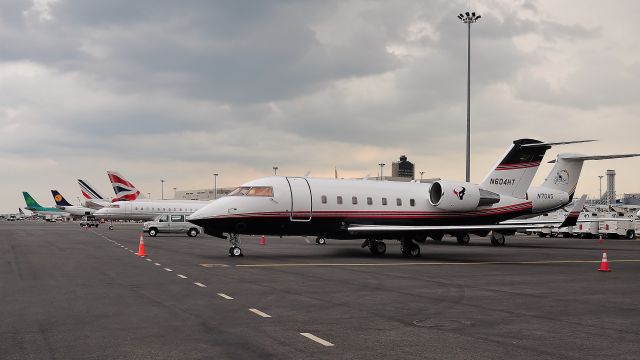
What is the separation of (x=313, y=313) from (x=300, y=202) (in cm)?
1451

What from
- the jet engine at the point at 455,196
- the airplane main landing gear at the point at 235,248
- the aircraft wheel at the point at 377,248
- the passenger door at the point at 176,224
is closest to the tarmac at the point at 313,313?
the airplane main landing gear at the point at 235,248

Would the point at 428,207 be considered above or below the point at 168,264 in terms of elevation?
above

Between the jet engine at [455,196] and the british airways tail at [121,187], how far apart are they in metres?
58.6

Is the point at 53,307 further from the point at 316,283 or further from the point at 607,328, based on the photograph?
the point at 607,328

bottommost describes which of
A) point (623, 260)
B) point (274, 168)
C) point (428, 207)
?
point (623, 260)

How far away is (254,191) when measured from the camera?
81.4 feet

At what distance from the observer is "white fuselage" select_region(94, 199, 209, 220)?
65312mm

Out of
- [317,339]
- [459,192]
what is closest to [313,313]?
[317,339]

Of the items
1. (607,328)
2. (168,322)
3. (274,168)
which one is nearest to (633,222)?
(607,328)

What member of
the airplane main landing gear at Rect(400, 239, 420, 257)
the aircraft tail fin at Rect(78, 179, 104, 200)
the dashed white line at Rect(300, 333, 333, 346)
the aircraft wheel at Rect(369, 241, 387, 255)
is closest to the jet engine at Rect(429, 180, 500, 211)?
the airplane main landing gear at Rect(400, 239, 420, 257)

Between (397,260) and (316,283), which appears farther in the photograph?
(397,260)

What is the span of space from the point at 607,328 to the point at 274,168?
108 meters

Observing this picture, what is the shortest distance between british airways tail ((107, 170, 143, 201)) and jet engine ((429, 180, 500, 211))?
58.6 metres

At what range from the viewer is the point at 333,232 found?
2620cm
